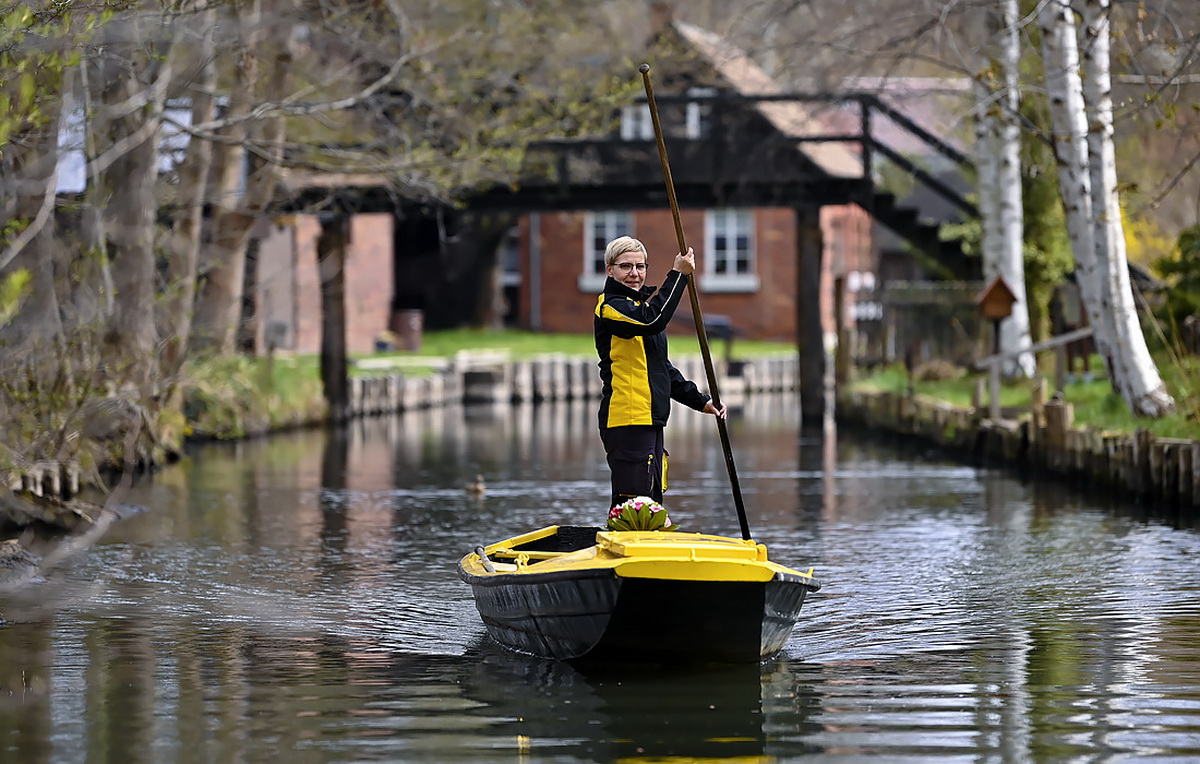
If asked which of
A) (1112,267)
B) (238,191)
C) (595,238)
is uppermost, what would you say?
(595,238)

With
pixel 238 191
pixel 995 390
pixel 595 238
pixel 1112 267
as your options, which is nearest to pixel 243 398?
pixel 238 191

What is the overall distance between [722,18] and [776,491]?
91.8ft

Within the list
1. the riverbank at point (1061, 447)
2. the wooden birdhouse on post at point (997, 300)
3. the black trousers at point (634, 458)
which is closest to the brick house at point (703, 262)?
the riverbank at point (1061, 447)

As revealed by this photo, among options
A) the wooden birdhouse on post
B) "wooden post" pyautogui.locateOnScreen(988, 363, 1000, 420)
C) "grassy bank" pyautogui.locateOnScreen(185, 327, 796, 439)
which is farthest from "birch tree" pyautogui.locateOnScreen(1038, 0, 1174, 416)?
"grassy bank" pyautogui.locateOnScreen(185, 327, 796, 439)

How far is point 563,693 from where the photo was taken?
32.4 ft

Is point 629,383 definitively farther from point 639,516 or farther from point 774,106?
point 774,106

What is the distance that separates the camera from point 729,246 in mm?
53281

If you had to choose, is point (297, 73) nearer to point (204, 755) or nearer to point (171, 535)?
point (171, 535)

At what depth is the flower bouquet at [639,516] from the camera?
34.6 feet

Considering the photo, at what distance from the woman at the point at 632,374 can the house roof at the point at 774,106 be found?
17327 mm

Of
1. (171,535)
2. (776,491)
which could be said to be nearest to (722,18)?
(776,491)

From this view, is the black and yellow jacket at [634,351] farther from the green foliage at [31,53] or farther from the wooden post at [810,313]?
the wooden post at [810,313]

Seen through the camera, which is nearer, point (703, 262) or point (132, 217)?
point (132, 217)

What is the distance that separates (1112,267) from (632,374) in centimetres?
1118
